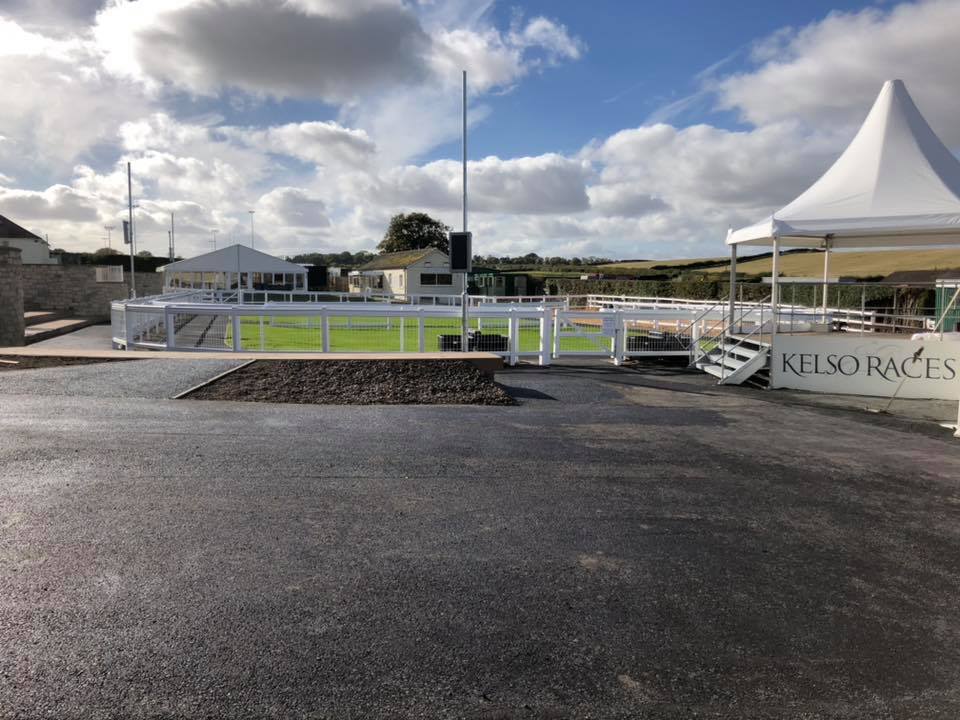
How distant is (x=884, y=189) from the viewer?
14.4m

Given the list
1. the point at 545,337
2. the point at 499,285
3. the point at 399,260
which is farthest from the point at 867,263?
the point at 545,337

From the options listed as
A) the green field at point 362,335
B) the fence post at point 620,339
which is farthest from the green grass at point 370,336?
the fence post at point 620,339

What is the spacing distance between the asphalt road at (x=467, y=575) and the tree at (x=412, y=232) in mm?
95989

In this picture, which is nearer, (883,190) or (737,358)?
(883,190)

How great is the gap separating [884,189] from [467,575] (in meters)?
13.7

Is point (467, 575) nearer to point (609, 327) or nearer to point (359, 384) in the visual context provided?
point (359, 384)

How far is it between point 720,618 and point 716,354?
12677 mm

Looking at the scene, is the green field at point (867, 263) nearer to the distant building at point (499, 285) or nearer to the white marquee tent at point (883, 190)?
the distant building at point (499, 285)

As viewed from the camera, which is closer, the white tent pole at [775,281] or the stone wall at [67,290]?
the white tent pole at [775,281]

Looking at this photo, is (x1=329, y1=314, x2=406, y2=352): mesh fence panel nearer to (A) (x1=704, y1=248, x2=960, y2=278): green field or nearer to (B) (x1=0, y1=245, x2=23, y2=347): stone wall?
(B) (x1=0, y1=245, x2=23, y2=347): stone wall

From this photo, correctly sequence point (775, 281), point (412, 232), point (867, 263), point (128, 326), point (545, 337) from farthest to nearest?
point (412, 232) → point (867, 263) → point (128, 326) → point (545, 337) → point (775, 281)

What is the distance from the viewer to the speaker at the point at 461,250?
44.9ft

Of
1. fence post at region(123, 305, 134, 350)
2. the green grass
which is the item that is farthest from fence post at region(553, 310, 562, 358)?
fence post at region(123, 305, 134, 350)

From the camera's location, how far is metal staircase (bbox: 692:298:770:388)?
13664mm
